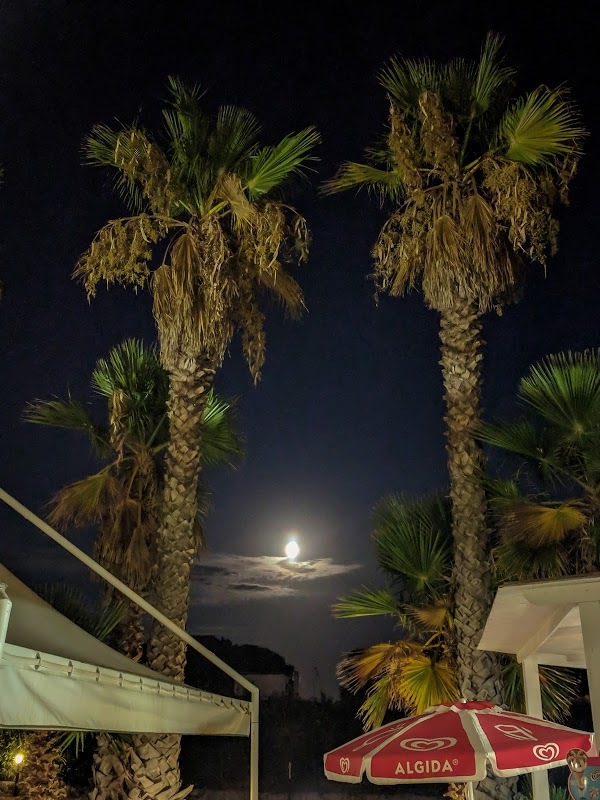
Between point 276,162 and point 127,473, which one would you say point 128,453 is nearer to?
point 127,473

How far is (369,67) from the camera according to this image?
53.2 feet

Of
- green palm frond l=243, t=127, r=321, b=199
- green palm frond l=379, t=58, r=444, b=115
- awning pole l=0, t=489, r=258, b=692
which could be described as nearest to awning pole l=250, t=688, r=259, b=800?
awning pole l=0, t=489, r=258, b=692

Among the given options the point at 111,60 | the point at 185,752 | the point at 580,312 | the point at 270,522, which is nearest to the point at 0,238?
the point at 111,60

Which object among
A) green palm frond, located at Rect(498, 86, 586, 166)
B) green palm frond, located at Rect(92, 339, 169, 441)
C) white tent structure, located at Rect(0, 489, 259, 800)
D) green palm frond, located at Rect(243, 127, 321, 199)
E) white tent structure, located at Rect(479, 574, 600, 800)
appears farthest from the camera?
→ green palm frond, located at Rect(92, 339, 169, 441)

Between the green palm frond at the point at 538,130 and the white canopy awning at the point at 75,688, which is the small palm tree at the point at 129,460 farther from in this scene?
the green palm frond at the point at 538,130

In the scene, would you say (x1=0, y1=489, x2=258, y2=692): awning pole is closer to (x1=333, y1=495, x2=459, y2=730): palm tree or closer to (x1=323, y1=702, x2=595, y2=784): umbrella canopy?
(x1=323, y1=702, x2=595, y2=784): umbrella canopy

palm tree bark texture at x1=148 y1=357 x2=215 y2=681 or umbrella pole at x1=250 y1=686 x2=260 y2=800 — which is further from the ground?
palm tree bark texture at x1=148 y1=357 x2=215 y2=681

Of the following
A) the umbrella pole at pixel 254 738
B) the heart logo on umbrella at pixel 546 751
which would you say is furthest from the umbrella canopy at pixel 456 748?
the umbrella pole at pixel 254 738

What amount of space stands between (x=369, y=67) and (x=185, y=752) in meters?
15.5

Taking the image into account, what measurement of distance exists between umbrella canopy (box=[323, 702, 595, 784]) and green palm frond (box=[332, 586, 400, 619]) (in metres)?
4.11

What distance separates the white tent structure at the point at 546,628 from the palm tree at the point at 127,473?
17.1ft

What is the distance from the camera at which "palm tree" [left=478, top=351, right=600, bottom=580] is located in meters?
8.20

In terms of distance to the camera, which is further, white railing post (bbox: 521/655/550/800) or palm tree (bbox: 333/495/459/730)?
palm tree (bbox: 333/495/459/730)

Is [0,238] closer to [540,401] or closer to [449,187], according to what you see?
[449,187]
